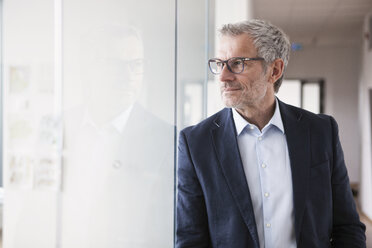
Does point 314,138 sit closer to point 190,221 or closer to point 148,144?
point 190,221

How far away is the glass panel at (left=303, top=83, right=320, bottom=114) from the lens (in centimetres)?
877

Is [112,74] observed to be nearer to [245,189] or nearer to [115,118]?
[115,118]

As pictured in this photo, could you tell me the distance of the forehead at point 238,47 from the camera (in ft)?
4.47

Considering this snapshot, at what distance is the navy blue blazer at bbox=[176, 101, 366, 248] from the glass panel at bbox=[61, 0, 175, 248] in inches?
20.2

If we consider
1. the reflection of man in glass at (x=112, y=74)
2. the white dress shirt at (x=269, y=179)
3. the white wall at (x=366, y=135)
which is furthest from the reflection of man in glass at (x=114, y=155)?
the white wall at (x=366, y=135)

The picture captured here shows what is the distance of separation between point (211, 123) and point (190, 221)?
14.8 inches

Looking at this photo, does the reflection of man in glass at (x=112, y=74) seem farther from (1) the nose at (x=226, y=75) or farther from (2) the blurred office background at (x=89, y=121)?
(1) the nose at (x=226, y=75)

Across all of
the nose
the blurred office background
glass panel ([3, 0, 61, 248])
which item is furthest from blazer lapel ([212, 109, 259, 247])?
glass panel ([3, 0, 61, 248])

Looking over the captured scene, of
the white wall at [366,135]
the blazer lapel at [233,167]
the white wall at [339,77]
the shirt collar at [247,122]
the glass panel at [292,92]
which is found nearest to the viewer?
the blazer lapel at [233,167]

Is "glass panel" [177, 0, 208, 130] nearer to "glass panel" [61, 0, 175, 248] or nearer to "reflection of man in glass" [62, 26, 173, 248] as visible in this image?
"glass panel" [61, 0, 175, 248]

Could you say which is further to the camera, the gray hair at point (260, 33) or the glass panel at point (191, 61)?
the glass panel at point (191, 61)

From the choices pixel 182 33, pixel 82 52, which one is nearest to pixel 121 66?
pixel 82 52

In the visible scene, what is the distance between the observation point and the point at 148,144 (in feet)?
6.18

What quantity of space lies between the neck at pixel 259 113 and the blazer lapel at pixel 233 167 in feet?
0.19
